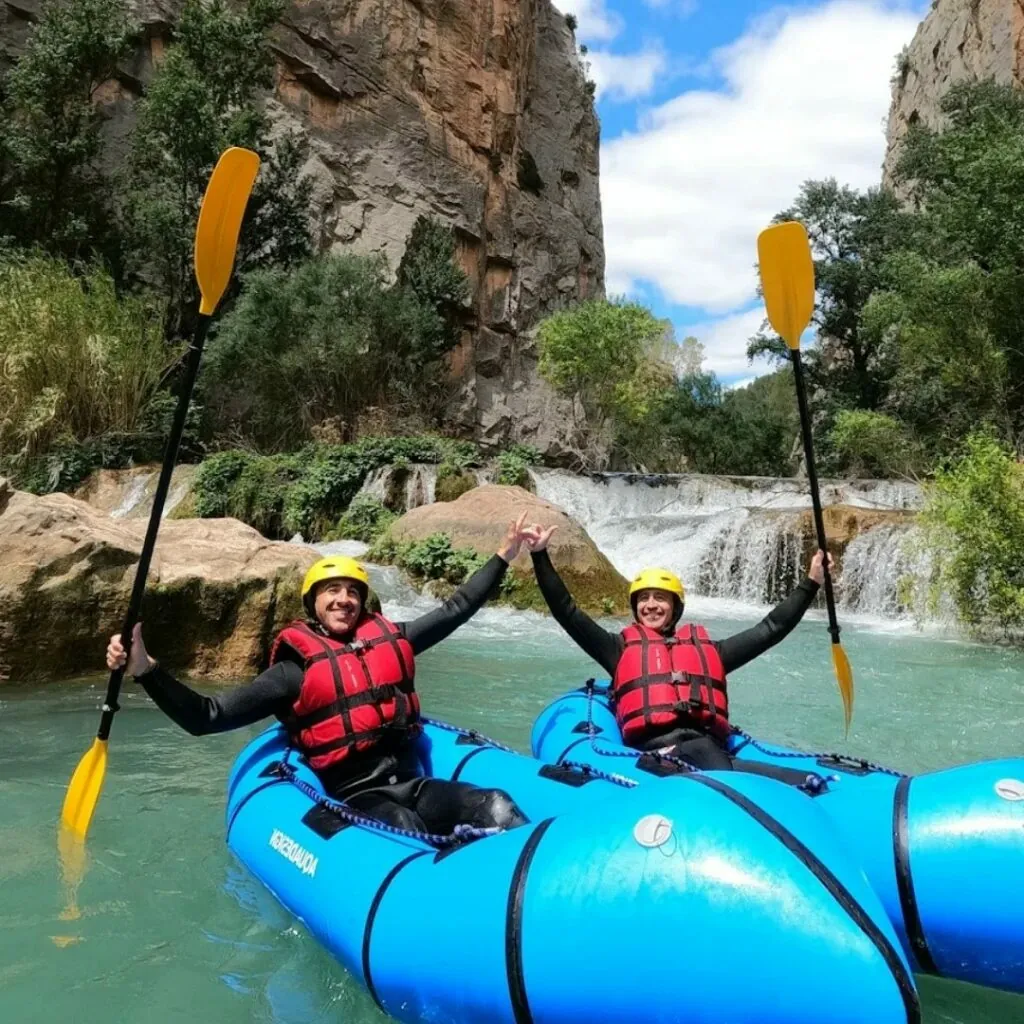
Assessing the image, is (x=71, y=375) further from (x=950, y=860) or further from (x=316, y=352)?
(x=950, y=860)

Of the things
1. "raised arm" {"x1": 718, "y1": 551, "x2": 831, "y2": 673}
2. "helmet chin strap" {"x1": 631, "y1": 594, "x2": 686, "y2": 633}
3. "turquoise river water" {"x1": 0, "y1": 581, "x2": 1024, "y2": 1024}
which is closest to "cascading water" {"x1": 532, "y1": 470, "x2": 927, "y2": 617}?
"turquoise river water" {"x1": 0, "y1": 581, "x2": 1024, "y2": 1024}

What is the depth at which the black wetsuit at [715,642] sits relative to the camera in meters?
3.06

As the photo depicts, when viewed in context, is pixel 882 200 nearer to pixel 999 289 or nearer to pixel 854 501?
pixel 999 289

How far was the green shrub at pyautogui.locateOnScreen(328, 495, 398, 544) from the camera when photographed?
13.1 m

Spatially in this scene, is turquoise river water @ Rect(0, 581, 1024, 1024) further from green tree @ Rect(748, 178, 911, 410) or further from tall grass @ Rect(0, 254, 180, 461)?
green tree @ Rect(748, 178, 911, 410)

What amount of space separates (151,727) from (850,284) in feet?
72.6

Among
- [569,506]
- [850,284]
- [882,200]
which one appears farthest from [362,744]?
[882,200]

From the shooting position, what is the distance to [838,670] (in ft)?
14.1

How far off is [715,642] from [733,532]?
8.47 metres

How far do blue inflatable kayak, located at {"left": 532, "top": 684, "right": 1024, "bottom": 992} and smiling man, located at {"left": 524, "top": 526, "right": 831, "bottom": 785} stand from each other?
56 cm

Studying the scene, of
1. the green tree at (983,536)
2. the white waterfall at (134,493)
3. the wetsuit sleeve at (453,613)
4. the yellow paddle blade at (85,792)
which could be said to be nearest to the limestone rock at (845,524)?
the green tree at (983,536)

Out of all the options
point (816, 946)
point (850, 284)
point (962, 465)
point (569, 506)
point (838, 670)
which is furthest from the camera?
point (850, 284)

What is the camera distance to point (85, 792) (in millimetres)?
3145

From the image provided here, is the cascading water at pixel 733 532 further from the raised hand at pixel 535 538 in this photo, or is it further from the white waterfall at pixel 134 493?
the white waterfall at pixel 134 493
